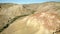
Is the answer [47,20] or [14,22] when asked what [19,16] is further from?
[47,20]

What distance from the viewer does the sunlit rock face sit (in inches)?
41.2

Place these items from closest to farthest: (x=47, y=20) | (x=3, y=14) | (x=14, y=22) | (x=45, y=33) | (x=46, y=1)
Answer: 1. (x=45, y=33)
2. (x=47, y=20)
3. (x=14, y=22)
4. (x=3, y=14)
5. (x=46, y=1)

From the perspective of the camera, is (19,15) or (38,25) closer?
(38,25)

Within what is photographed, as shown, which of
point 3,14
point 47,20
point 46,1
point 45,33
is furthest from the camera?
point 46,1

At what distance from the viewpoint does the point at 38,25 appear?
1.11m

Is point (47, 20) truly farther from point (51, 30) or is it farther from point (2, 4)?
point (2, 4)

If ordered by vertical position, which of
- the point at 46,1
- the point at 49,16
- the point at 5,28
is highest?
the point at 46,1

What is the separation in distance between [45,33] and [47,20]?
0.52 ft

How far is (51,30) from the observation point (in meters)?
1.02

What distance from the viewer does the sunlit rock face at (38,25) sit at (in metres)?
1.05

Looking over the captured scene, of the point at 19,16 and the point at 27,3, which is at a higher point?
the point at 27,3

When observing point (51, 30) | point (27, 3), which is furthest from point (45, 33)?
point (27, 3)

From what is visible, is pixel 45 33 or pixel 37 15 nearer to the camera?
pixel 45 33

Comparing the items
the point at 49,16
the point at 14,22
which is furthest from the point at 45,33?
the point at 14,22
